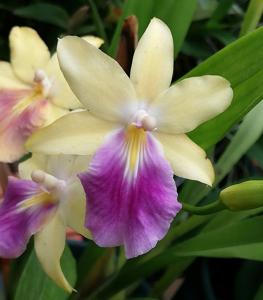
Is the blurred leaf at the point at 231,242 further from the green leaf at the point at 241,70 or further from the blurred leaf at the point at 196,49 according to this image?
the blurred leaf at the point at 196,49

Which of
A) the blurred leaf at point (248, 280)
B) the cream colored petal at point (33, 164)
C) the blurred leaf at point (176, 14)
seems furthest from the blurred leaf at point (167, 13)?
the blurred leaf at point (248, 280)

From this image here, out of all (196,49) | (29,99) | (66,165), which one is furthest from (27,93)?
(196,49)

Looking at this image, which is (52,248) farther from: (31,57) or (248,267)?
(248,267)

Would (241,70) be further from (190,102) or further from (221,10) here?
(221,10)

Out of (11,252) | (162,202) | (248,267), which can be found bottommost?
(248,267)

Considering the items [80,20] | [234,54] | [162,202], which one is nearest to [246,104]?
[234,54]

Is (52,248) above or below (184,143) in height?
below
